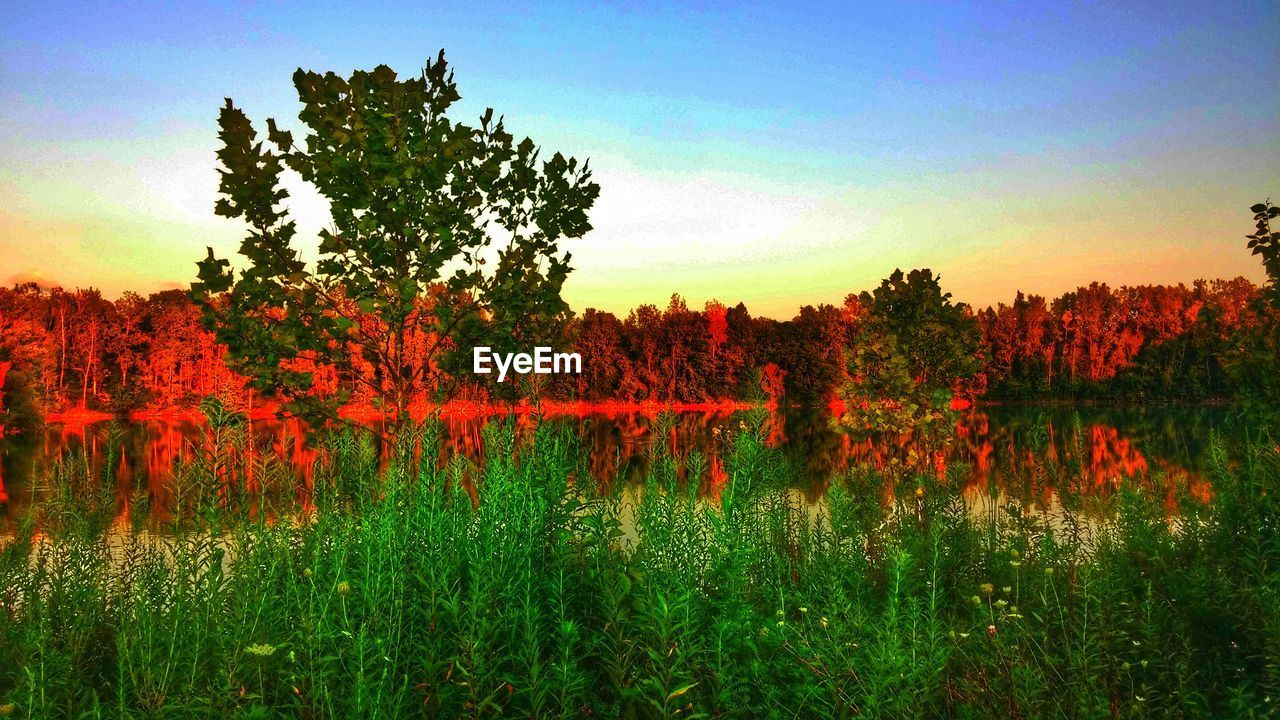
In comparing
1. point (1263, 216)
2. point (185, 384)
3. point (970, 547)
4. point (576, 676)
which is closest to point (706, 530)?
point (576, 676)

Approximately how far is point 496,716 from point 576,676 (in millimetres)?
492

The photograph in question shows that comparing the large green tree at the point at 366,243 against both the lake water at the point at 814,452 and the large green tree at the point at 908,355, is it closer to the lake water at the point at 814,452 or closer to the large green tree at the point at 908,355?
the lake water at the point at 814,452

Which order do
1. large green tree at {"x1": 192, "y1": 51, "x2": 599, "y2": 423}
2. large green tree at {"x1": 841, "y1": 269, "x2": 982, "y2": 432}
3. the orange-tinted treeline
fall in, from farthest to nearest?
the orange-tinted treeline → large green tree at {"x1": 841, "y1": 269, "x2": 982, "y2": 432} → large green tree at {"x1": 192, "y1": 51, "x2": 599, "y2": 423}

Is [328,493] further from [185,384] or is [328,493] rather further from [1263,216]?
[185,384]

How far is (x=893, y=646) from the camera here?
136 inches

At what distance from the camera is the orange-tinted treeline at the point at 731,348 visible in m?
74.3
